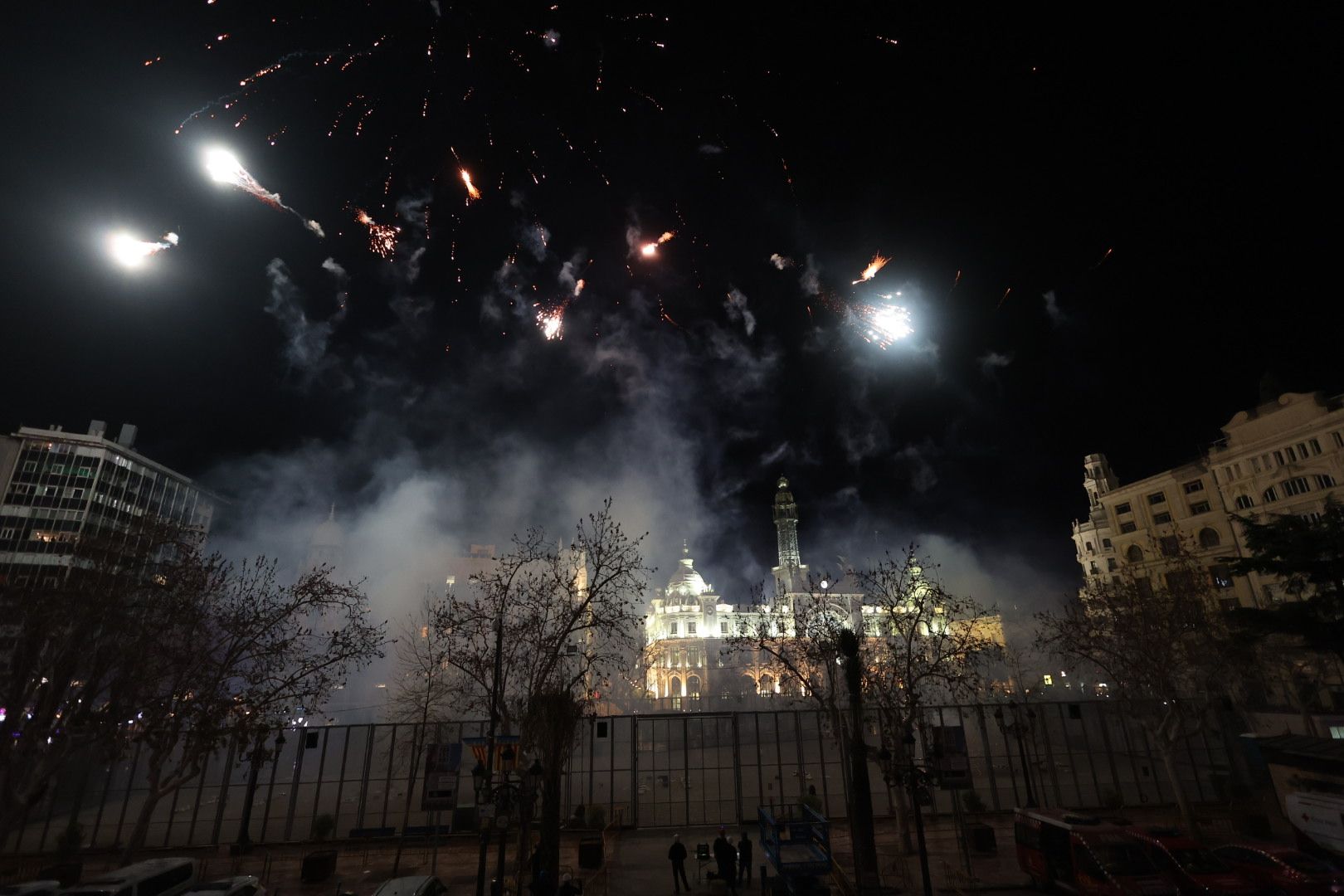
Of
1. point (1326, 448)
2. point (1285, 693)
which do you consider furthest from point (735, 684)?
point (1326, 448)

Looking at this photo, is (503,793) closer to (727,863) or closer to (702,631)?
(727,863)

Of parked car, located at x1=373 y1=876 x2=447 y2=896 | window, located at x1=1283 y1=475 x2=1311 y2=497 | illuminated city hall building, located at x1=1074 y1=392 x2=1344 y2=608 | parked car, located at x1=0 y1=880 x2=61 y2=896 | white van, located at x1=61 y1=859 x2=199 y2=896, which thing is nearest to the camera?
white van, located at x1=61 y1=859 x2=199 y2=896

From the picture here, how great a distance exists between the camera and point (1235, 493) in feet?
176

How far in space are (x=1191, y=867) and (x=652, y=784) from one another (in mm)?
27282

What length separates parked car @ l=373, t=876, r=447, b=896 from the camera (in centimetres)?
1571

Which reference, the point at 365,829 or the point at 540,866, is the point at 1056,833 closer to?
the point at 540,866

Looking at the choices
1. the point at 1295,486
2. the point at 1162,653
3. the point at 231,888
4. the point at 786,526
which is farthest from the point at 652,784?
the point at 786,526

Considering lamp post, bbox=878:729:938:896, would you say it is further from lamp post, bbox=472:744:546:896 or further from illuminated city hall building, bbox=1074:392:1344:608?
illuminated city hall building, bbox=1074:392:1344:608

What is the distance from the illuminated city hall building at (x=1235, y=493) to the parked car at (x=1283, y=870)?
30.0 metres

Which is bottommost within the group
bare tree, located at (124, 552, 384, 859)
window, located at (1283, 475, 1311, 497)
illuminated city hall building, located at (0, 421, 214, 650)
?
bare tree, located at (124, 552, 384, 859)

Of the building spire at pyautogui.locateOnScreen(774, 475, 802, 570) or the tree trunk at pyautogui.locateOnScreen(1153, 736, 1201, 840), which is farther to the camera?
the building spire at pyautogui.locateOnScreen(774, 475, 802, 570)

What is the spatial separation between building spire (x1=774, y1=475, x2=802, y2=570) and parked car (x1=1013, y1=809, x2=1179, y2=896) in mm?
131070

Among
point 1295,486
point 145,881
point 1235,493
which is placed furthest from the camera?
point 1235,493

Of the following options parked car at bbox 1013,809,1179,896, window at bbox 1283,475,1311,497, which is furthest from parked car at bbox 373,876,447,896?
window at bbox 1283,475,1311,497
